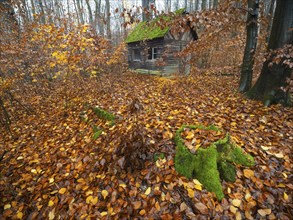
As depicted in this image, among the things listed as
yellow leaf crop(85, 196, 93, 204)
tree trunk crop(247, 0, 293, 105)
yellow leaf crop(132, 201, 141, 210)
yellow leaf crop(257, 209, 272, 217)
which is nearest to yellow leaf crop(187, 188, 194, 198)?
yellow leaf crop(132, 201, 141, 210)

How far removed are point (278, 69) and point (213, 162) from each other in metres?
3.94

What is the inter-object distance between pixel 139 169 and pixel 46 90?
8.18m

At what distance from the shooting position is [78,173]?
11.0ft

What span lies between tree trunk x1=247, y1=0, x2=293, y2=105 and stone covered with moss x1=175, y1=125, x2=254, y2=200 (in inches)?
111

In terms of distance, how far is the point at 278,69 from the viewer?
4660 mm

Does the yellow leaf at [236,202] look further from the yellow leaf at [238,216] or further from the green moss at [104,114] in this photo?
the green moss at [104,114]

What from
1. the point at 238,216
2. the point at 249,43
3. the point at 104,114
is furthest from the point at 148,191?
the point at 249,43

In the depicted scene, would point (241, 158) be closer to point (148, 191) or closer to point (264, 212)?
point (264, 212)

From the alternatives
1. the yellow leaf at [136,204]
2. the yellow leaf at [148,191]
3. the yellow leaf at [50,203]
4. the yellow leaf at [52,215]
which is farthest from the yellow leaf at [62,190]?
the yellow leaf at [148,191]

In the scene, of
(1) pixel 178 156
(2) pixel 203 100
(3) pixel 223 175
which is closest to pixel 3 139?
(1) pixel 178 156

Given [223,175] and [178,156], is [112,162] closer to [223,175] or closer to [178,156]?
[178,156]

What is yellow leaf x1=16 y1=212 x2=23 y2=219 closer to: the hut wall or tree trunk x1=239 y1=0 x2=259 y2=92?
tree trunk x1=239 y1=0 x2=259 y2=92

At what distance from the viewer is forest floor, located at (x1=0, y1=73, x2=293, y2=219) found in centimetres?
245

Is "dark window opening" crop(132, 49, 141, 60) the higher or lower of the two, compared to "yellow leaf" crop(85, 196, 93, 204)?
higher
